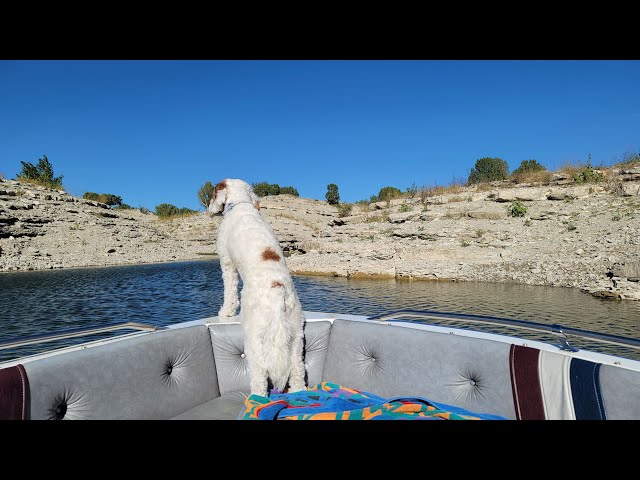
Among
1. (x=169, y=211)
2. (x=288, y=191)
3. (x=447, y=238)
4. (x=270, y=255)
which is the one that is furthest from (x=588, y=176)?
(x=169, y=211)

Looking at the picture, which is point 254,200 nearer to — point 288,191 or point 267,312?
point 267,312

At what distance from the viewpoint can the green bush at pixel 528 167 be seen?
2473cm

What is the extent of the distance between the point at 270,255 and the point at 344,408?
1173 millimetres

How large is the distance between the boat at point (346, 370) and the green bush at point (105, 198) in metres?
45.1

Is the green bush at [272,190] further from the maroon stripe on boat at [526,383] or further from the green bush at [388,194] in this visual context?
the maroon stripe on boat at [526,383]

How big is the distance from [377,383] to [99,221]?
34.0 meters

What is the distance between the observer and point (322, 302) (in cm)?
1073

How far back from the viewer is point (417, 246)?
17.2 meters

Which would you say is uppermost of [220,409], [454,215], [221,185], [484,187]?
[484,187]

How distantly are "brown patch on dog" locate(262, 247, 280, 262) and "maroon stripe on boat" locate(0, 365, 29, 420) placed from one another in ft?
5.01

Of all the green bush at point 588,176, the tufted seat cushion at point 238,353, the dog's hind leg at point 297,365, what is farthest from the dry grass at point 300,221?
the dog's hind leg at point 297,365

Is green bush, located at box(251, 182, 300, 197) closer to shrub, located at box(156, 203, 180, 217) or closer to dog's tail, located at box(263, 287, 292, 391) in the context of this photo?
shrub, located at box(156, 203, 180, 217)
